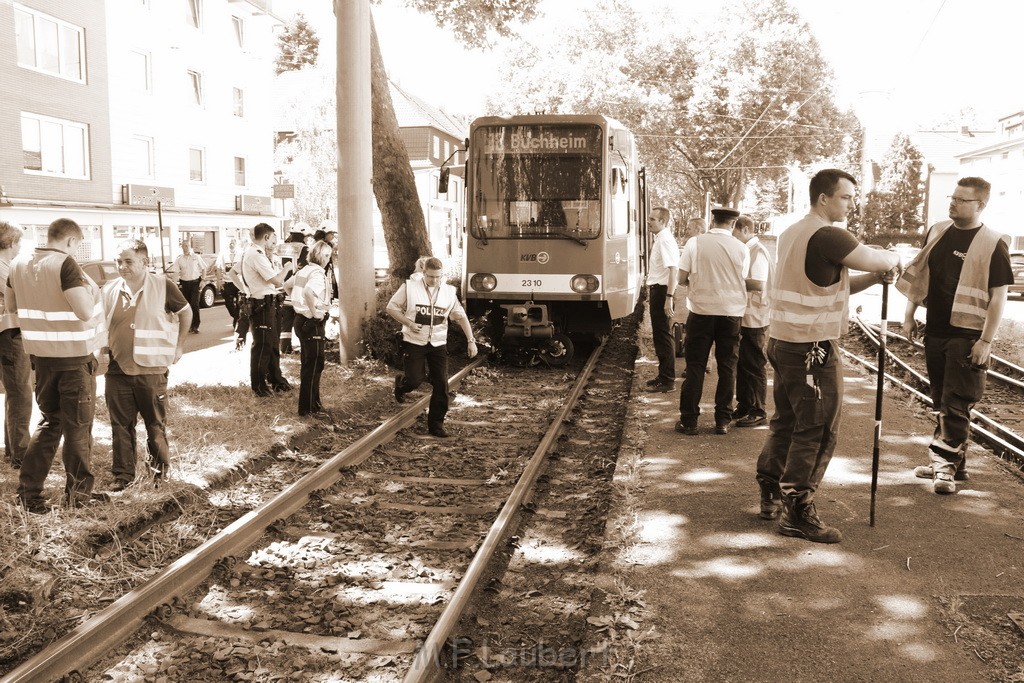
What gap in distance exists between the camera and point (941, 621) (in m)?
4.28

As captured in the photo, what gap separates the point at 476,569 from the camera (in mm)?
5059

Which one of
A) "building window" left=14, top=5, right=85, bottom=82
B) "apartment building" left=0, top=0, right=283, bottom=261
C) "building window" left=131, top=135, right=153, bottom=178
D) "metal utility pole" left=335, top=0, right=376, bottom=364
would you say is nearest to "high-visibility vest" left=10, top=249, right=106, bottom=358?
"metal utility pole" left=335, top=0, right=376, bottom=364

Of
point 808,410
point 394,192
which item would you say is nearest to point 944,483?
point 808,410

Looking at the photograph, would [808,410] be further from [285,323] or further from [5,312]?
[285,323]

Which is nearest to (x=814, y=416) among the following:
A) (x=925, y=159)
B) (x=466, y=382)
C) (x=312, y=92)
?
(x=466, y=382)

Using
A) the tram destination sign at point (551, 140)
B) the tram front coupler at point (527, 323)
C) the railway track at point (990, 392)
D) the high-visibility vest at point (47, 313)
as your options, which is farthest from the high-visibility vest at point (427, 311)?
the railway track at point (990, 392)

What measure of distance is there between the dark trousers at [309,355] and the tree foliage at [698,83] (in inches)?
977

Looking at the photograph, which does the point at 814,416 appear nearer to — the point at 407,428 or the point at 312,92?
the point at 407,428

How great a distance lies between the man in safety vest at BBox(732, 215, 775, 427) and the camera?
27.5 ft

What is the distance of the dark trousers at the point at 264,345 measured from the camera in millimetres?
Answer: 9766

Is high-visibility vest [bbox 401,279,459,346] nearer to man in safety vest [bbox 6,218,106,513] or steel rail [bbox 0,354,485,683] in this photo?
steel rail [bbox 0,354,485,683]

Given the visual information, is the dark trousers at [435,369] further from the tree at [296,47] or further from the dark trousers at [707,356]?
the tree at [296,47]

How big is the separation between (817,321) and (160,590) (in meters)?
3.81

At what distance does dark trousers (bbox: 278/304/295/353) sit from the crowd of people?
429cm
